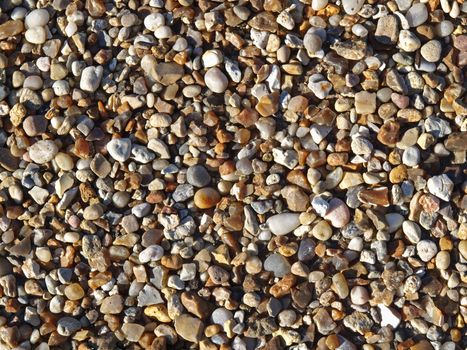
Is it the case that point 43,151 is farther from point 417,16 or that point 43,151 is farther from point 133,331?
point 417,16

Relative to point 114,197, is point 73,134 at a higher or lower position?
higher

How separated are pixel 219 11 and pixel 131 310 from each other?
884 mm

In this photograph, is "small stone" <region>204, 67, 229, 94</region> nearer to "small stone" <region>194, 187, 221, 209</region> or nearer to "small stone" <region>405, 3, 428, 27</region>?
"small stone" <region>194, 187, 221, 209</region>

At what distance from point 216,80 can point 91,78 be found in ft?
1.18

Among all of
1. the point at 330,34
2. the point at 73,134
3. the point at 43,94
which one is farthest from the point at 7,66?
the point at 330,34

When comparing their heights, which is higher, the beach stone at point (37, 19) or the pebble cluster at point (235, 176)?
the beach stone at point (37, 19)

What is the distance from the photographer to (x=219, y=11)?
173 cm

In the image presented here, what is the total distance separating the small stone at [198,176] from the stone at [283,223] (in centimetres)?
21

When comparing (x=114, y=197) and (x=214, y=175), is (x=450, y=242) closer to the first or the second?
(x=214, y=175)

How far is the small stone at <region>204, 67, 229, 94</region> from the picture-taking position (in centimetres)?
168

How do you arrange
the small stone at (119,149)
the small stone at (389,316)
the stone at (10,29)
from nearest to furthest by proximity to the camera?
1. the small stone at (389,316)
2. the small stone at (119,149)
3. the stone at (10,29)

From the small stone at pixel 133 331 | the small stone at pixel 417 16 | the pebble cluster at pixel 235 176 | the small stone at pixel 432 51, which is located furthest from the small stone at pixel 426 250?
the small stone at pixel 133 331

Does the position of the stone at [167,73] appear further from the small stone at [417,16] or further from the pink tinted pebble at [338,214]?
the small stone at [417,16]

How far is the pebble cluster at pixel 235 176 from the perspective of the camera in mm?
1580
